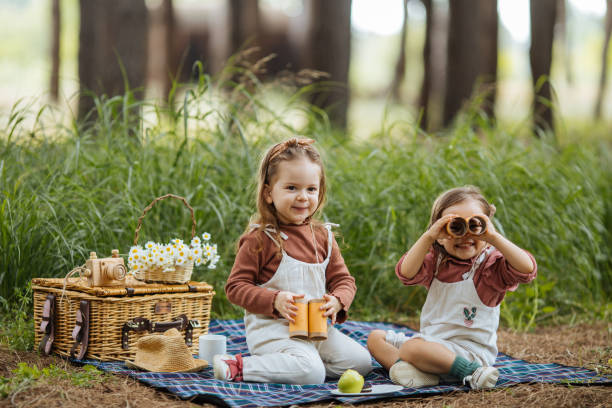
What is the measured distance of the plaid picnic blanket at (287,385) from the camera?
2.48m

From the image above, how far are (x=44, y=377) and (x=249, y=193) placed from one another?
6.56 feet

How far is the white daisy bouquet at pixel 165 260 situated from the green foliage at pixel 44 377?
514mm

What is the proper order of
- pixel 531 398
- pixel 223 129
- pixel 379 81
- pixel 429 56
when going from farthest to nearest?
pixel 379 81 → pixel 429 56 → pixel 223 129 → pixel 531 398

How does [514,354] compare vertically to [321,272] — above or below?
below

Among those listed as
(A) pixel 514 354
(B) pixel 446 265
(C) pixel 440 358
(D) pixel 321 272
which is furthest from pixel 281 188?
(A) pixel 514 354

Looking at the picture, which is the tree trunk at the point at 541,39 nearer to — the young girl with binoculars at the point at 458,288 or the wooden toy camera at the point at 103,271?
the young girl with binoculars at the point at 458,288

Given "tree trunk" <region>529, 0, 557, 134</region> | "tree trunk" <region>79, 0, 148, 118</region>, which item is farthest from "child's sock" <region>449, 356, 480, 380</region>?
"tree trunk" <region>529, 0, 557, 134</region>

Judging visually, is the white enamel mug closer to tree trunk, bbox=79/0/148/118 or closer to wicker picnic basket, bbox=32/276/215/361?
wicker picnic basket, bbox=32/276/215/361

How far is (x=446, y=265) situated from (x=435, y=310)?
0.66 ft

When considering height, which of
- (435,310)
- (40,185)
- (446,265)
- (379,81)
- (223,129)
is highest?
(379,81)

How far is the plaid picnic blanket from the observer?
2.48 m

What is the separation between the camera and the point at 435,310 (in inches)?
116

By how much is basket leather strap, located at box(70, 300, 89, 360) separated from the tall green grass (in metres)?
0.71

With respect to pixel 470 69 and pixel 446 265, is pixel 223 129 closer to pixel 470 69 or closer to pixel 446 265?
pixel 446 265
